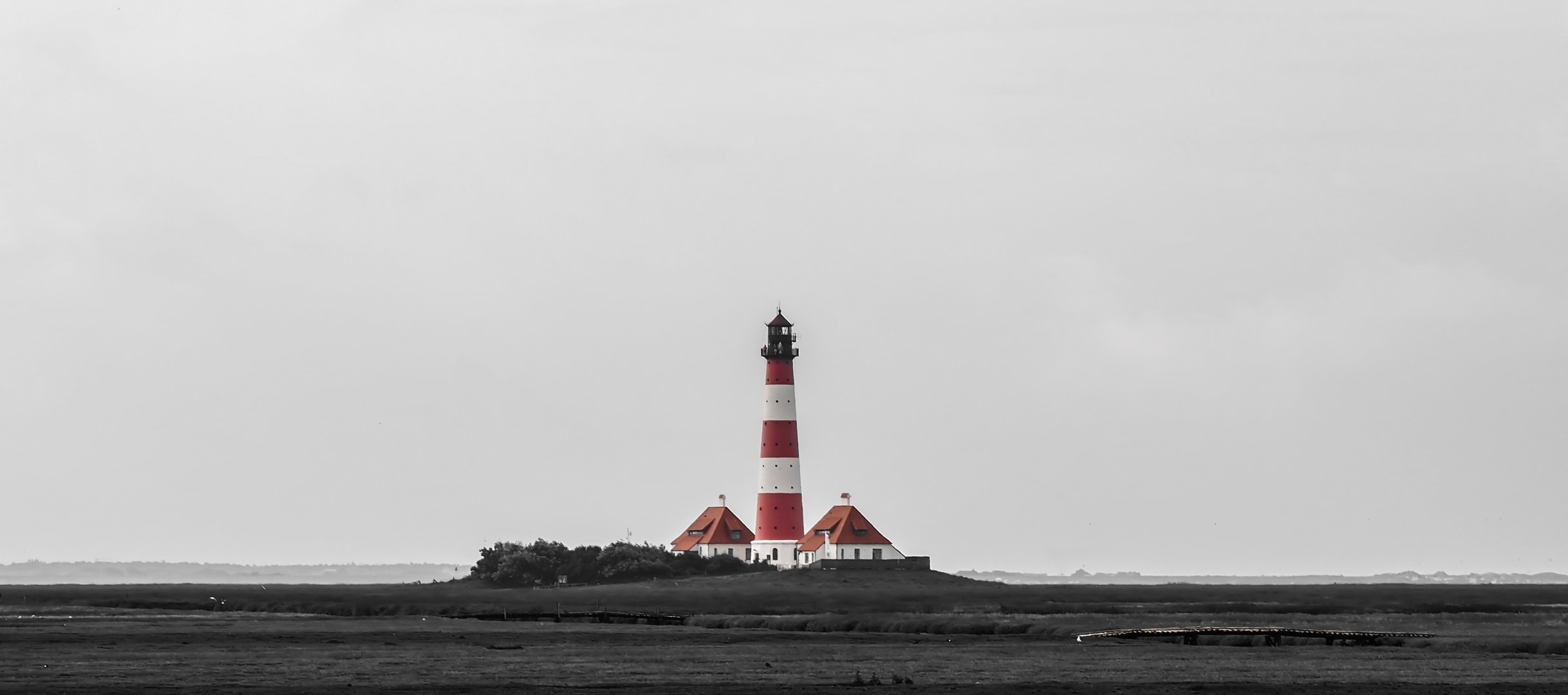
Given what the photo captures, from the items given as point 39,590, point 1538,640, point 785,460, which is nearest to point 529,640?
point 1538,640

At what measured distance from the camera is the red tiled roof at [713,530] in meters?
121

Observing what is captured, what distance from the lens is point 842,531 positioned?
118000 mm

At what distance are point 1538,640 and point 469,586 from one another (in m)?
70.7

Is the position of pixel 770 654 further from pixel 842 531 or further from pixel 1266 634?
pixel 842 531

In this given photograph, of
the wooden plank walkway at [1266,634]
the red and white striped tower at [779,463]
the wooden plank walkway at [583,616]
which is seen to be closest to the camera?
the wooden plank walkway at [1266,634]

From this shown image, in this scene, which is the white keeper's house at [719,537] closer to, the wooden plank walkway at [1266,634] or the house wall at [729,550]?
the house wall at [729,550]

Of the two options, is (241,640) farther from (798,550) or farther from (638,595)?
(798,550)

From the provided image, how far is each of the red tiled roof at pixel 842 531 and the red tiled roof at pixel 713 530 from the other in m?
3.37

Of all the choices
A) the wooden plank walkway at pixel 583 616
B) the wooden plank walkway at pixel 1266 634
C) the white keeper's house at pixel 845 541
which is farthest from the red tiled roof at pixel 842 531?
the wooden plank walkway at pixel 1266 634

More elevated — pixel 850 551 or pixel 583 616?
pixel 850 551

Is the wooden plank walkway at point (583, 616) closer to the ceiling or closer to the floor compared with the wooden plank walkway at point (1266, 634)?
closer to the ceiling

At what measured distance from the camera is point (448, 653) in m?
51.4

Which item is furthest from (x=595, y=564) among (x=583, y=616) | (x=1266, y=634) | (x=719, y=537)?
(x=1266, y=634)

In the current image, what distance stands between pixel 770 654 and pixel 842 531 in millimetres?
66381
